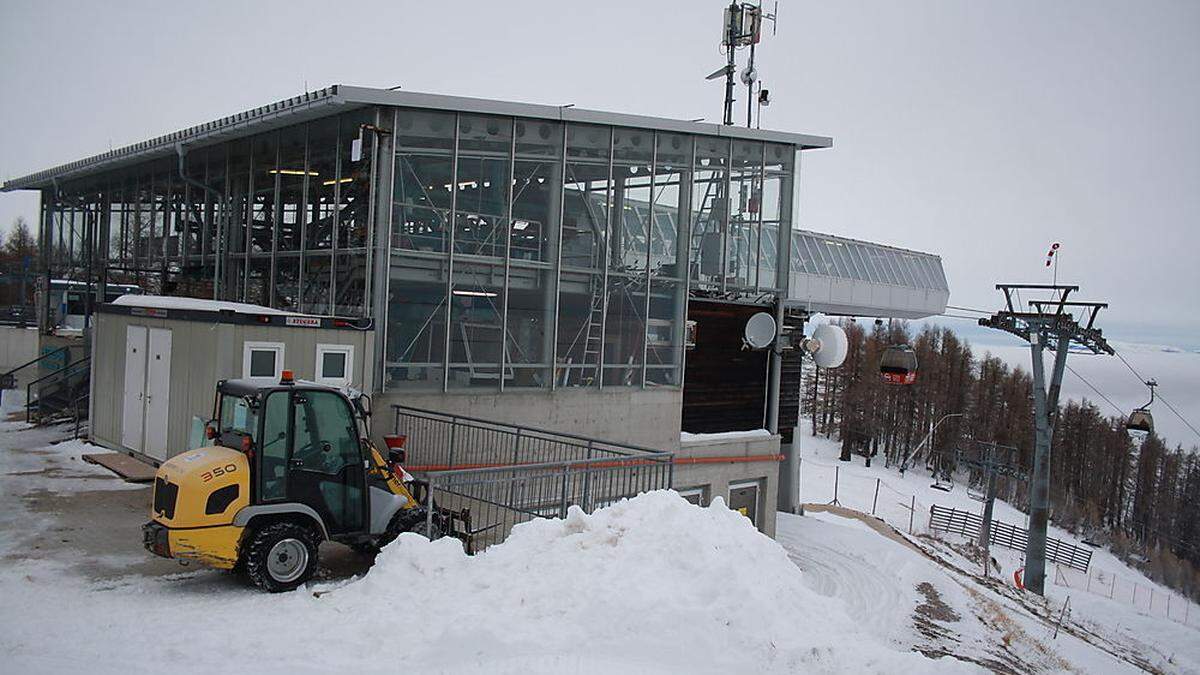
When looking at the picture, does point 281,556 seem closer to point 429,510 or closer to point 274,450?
point 274,450

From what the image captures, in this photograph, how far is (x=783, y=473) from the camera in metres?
28.4

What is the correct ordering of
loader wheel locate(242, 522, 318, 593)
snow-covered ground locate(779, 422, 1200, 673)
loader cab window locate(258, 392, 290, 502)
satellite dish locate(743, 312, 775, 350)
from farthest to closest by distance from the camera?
snow-covered ground locate(779, 422, 1200, 673)
satellite dish locate(743, 312, 775, 350)
loader cab window locate(258, 392, 290, 502)
loader wheel locate(242, 522, 318, 593)

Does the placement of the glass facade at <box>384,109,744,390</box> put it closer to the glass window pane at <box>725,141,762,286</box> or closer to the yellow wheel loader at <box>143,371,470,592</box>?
the glass window pane at <box>725,141,762,286</box>

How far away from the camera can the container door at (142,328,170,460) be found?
12555 mm

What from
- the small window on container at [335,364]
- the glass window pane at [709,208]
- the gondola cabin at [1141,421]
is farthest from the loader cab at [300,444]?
the gondola cabin at [1141,421]

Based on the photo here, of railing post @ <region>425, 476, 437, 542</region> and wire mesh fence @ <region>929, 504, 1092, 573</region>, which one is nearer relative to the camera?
railing post @ <region>425, 476, 437, 542</region>

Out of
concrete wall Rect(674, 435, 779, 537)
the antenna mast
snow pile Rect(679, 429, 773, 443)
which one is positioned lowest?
concrete wall Rect(674, 435, 779, 537)

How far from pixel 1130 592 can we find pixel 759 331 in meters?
31.4

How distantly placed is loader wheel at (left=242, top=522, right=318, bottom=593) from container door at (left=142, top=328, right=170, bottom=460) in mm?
5143

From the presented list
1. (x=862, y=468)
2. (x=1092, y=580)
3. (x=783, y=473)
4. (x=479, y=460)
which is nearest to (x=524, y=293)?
(x=479, y=460)

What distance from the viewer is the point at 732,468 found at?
21172 mm

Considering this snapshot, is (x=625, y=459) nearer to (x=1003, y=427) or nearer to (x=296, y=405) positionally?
(x=296, y=405)

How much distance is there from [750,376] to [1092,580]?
1165 inches

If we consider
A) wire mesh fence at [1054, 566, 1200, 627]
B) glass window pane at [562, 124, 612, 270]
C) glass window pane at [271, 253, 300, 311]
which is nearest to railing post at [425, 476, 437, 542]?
glass window pane at [562, 124, 612, 270]
